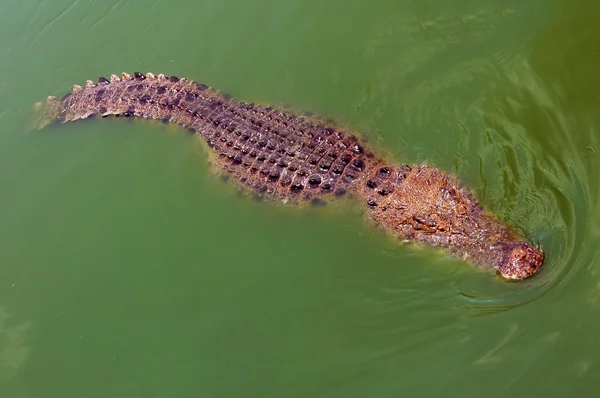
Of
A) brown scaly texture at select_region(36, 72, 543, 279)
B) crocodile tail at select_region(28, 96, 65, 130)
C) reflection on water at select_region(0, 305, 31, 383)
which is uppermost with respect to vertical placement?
crocodile tail at select_region(28, 96, 65, 130)

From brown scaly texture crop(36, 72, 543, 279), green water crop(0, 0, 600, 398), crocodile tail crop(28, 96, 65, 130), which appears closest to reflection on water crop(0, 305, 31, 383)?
green water crop(0, 0, 600, 398)

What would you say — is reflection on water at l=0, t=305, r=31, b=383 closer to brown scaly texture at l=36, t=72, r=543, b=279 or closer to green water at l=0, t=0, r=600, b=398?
green water at l=0, t=0, r=600, b=398

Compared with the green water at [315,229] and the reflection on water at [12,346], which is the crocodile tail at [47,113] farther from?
the reflection on water at [12,346]

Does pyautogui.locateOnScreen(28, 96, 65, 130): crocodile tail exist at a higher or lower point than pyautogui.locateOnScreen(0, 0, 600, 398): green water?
higher

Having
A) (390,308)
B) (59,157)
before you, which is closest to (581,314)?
(390,308)

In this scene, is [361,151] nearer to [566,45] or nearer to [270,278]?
[270,278]

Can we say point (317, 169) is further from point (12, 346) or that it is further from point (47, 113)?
point (47, 113)

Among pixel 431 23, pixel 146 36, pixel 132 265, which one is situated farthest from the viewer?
pixel 146 36
